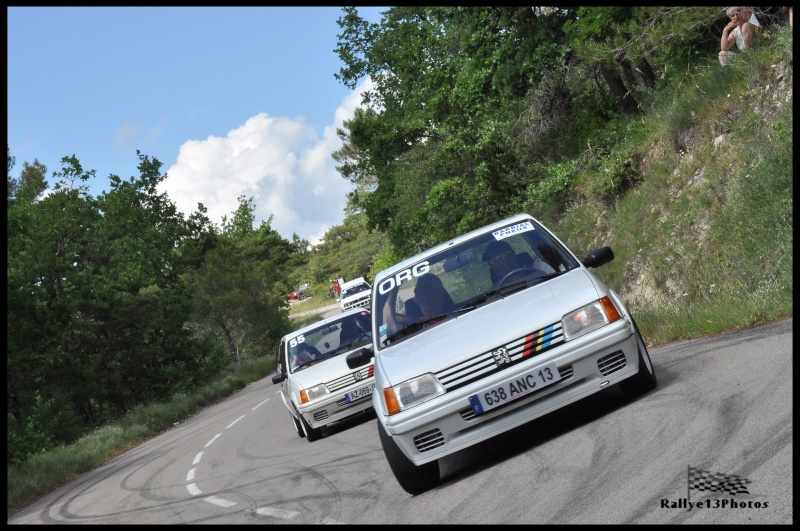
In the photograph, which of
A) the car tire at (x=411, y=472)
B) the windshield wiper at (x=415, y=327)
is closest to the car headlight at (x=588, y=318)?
the windshield wiper at (x=415, y=327)

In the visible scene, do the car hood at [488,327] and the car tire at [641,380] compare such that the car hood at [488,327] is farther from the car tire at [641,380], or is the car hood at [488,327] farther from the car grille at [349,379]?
the car grille at [349,379]

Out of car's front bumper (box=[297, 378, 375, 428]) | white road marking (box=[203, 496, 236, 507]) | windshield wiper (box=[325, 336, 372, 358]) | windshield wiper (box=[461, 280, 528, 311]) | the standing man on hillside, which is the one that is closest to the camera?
windshield wiper (box=[461, 280, 528, 311])

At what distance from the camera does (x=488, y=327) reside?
301 inches

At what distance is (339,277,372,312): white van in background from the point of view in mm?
47309

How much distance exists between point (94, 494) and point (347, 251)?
98.8 meters

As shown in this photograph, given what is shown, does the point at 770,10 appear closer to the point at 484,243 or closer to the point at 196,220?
the point at 484,243

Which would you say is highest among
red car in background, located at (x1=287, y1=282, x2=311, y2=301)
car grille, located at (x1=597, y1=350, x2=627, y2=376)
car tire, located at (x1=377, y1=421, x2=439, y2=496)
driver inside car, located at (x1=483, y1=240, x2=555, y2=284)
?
red car in background, located at (x1=287, y1=282, x2=311, y2=301)

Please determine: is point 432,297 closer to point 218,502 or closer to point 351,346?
point 218,502

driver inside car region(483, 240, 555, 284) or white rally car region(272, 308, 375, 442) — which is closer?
driver inside car region(483, 240, 555, 284)

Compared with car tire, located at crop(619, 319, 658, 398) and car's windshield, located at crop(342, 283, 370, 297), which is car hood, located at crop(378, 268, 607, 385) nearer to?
car tire, located at crop(619, 319, 658, 398)

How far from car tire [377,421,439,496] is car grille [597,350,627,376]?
4.90ft

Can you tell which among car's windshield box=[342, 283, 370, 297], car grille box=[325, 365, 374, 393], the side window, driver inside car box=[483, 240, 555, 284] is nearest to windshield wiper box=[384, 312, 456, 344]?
driver inside car box=[483, 240, 555, 284]

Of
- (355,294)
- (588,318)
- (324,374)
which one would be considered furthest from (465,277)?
(355,294)

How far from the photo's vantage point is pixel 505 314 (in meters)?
7.79
